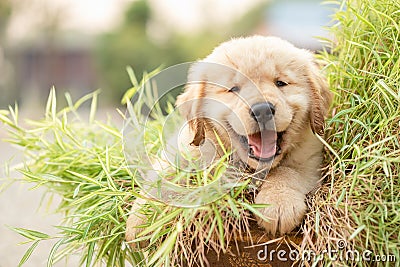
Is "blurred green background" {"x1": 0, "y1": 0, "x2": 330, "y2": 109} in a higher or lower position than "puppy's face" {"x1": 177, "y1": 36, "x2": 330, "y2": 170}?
lower

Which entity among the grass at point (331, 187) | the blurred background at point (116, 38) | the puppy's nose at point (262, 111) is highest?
the puppy's nose at point (262, 111)

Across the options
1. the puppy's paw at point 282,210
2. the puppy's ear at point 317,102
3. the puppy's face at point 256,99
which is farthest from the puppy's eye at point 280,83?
the puppy's paw at point 282,210

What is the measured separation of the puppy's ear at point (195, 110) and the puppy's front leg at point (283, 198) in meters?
A: 0.29

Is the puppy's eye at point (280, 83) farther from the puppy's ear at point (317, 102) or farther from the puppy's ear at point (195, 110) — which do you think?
the puppy's ear at point (195, 110)

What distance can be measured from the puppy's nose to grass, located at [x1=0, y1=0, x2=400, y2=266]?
20 centimetres

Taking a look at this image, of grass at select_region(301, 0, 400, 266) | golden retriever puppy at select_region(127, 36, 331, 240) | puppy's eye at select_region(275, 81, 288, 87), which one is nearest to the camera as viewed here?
grass at select_region(301, 0, 400, 266)

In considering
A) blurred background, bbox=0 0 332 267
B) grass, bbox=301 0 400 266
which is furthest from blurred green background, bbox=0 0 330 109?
grass, bbox=301 0 400 266

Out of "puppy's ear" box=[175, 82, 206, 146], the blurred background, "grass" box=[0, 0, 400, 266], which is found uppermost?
"puppy's ear" box=[175, 82, 206, 146]

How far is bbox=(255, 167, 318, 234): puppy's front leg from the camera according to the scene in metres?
1.62

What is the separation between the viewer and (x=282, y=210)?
1630 millimetres

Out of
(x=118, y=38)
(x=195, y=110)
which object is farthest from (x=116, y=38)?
(x=195, y=110)

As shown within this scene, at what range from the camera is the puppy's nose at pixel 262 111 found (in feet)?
5.49

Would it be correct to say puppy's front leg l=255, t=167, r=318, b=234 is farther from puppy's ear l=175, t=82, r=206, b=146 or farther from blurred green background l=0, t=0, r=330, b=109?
blurred green background l=0, t=0, r=330, b=109

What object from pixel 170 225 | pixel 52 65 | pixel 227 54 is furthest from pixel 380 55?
pixel 52 65
